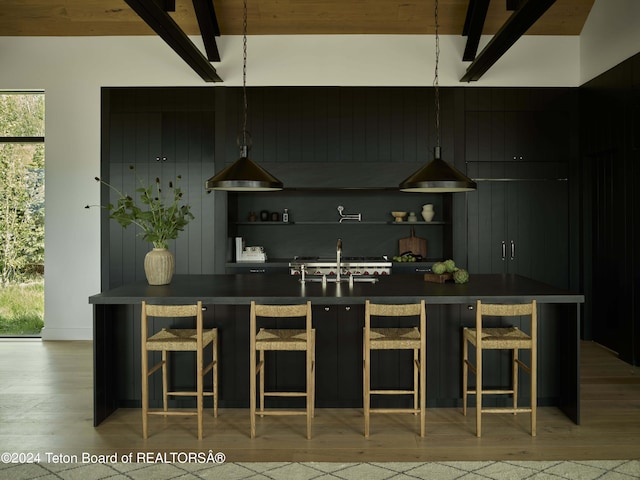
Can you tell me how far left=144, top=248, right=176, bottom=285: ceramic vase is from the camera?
13.9ft

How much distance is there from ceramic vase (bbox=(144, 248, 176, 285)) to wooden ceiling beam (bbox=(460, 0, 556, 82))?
328 centimetres

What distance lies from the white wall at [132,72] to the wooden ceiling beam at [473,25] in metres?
0.18

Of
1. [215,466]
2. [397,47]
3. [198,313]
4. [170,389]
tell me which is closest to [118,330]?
[170,389]

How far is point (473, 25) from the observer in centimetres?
598

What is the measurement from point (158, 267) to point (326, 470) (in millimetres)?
2004

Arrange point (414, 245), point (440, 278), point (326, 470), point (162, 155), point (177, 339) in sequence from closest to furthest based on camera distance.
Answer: point (326, 470) → point (177, 339) → point (440, 278) → point (162, 155) → point (414, 245)

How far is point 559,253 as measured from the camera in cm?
650

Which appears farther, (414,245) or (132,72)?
(414,245)

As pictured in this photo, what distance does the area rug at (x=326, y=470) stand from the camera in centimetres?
296

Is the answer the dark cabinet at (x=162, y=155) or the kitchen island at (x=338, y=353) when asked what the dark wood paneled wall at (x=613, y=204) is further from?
the dark cabinet at (x=162, y=155)

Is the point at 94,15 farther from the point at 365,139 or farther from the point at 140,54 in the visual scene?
the point at 365,139

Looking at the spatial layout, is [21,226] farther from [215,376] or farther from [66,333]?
[215,376]

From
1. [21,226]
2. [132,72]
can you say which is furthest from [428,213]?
[21,226]

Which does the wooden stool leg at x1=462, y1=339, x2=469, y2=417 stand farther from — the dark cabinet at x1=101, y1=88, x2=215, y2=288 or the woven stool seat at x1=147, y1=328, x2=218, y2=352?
the dark cabinet at x1=101, y1=88, x2=215, y2=288
